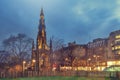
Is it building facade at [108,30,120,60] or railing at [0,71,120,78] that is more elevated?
building facade at [108,30,120,60]

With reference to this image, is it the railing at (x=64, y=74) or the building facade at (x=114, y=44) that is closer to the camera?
the railing at (x=64, y=74)

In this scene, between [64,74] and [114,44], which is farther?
[114,44]

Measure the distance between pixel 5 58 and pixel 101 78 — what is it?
76.6 metres

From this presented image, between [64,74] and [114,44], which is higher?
[114,44]

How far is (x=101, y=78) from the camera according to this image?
55.2 m

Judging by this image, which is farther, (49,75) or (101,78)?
(49,75)

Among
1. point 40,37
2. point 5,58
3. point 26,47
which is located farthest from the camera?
point 40,37

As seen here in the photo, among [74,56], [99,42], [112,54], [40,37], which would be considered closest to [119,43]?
[112,54]

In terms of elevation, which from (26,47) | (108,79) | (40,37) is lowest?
(108,79)

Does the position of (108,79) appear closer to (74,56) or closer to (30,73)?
(30,73)

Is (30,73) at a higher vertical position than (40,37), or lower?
lower

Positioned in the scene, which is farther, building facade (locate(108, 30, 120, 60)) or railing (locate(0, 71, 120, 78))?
building facade (locate(108, 30, 120, 60))

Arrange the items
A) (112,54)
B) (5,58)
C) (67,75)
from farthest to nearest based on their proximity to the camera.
Result: 1. (112,54)
2. (5,58)
3. (67,75)

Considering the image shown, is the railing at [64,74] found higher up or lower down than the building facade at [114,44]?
lower down
